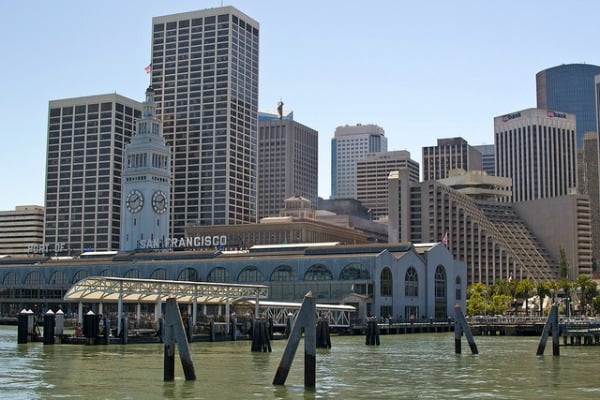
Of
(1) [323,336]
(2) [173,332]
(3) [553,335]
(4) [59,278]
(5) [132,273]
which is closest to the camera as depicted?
(2) [173,332]

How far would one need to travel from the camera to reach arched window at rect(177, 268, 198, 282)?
17838 centimetres

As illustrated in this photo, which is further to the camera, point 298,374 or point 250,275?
point 250,275

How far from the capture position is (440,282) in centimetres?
17938

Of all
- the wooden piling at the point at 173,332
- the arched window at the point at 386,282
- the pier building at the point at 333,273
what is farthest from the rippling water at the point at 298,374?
the arched window at the point at 386,282

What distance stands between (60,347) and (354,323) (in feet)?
221

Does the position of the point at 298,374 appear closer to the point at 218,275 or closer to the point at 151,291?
the point at 151,291

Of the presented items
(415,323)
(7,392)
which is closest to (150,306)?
(415,323)

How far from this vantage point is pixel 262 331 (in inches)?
3615

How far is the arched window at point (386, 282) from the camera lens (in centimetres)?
16175

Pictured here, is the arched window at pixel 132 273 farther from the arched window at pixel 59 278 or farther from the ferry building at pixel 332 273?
the arched window at pixel 59 278

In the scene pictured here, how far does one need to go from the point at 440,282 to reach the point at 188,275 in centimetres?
5093

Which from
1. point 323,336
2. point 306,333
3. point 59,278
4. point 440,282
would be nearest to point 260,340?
point 323,336

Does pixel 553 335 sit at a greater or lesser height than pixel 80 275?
lesser

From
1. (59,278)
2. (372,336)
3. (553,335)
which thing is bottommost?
(372,336)
